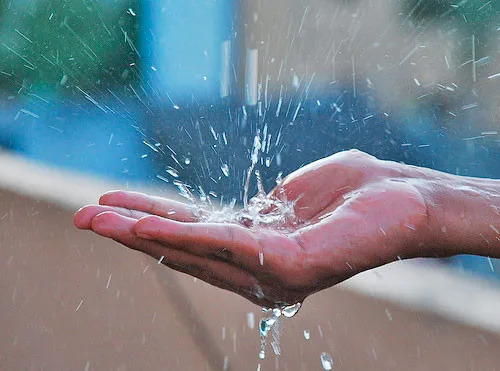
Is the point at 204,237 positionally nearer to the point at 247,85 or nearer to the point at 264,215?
the point at 264,215

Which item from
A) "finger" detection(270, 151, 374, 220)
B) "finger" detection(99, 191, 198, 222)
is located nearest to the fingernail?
"finger" detection(99, 191, 198, 222)

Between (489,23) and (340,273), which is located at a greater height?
(340,273)

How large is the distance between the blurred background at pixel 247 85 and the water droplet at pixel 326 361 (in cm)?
50

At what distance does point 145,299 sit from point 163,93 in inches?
153

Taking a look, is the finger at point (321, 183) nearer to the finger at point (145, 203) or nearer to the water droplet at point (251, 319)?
the finger at point (145, 203)

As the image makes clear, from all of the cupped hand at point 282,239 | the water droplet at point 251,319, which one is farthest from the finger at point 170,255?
the water droplet at point 251,319

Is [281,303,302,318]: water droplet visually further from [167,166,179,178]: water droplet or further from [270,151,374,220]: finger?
[167,166,179,178]: water droplet

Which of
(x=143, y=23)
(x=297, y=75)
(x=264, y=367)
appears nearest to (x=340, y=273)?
(x=264, y=367)

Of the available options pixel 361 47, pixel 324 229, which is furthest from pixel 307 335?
pixel 361 47

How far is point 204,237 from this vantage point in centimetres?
107

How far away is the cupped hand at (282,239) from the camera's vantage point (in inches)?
42.6

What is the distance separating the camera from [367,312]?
1.94 m

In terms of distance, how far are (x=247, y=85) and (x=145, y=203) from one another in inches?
133

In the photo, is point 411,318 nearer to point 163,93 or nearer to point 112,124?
point 163,93
